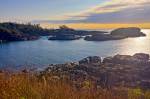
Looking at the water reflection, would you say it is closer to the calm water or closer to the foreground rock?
the calm water

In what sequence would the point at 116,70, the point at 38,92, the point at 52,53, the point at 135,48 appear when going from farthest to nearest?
Result: the point at 135,48 < the point at 52,53 < the point at 116,70 < the point at 38,92

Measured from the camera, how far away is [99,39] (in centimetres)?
17038

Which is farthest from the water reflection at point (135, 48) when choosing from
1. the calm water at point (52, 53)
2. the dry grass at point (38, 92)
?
the dry grass at point (38, 92)

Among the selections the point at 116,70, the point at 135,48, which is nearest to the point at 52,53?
the point at 135,48

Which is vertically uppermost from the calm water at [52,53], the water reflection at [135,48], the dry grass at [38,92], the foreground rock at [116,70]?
the dry grass at [38,92]

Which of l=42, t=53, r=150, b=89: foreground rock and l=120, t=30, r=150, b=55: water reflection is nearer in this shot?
l=42, t=53, r=150, b=89: foreground rock

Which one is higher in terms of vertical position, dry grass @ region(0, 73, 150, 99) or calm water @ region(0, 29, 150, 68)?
dry grass @ region(0, 73, 150, 99)

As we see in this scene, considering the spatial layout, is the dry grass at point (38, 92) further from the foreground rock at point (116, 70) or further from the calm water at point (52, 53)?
the calm water at point (52, 53)

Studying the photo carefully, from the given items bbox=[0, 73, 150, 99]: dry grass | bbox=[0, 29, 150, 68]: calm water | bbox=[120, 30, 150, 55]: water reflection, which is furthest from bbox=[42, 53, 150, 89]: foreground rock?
bbox=[120, 30, 150, 55]: water reflection

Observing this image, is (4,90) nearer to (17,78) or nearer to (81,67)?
(17,78)

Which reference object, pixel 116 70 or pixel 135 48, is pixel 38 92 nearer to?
pixel 116 70

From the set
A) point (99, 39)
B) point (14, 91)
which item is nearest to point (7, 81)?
point (14, 91)

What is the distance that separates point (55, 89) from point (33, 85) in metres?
0.65

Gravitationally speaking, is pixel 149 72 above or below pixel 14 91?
below
